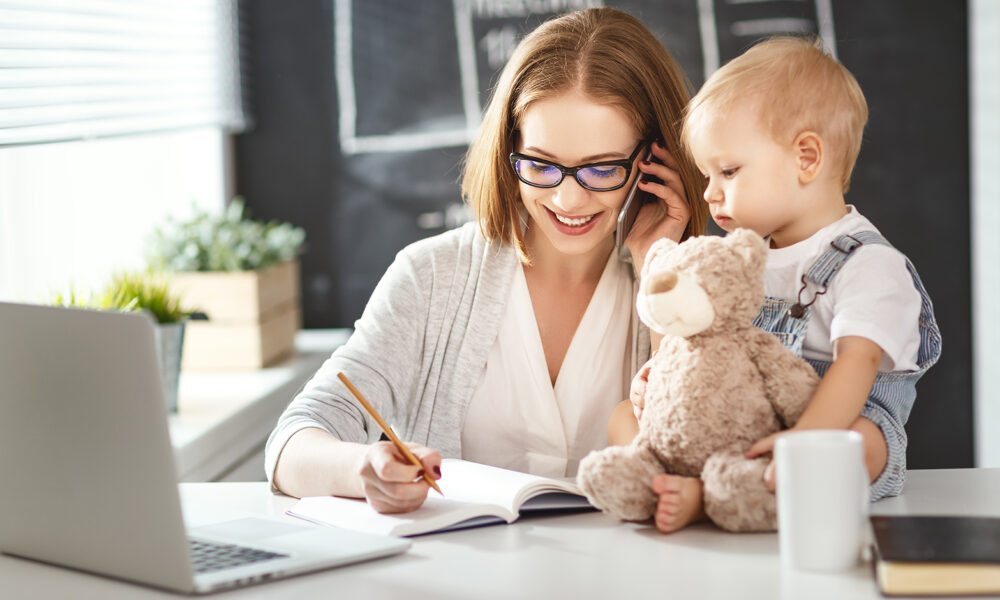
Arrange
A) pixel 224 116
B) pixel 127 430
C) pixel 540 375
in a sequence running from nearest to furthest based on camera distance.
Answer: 1. pixel 127 430
2. pixel 540 375
3. pixel 224 116

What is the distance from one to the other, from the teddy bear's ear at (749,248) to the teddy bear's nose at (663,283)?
75mm

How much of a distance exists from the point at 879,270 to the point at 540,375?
61 cm

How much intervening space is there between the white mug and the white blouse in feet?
2.09

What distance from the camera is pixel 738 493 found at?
914 mm

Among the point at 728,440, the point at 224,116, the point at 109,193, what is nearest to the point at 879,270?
the point at 728,440

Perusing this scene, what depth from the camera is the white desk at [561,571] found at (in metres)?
0.82

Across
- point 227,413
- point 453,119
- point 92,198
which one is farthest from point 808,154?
point 453,119

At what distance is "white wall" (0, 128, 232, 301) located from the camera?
224cm

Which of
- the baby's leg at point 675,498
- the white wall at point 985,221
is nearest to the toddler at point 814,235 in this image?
the baby's leg at point 675,498

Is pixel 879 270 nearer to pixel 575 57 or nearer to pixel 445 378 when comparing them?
pixel 575 57

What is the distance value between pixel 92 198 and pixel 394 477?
1.93 m

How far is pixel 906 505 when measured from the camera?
3.47 ft

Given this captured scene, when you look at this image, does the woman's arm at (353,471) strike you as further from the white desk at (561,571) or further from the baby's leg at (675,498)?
the baby's leg at (675,498)

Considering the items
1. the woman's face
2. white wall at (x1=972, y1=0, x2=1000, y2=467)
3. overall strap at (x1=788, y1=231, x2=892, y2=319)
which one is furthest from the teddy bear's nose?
white wall at (x1=972, y1=0, x2=1000, y2=467)
